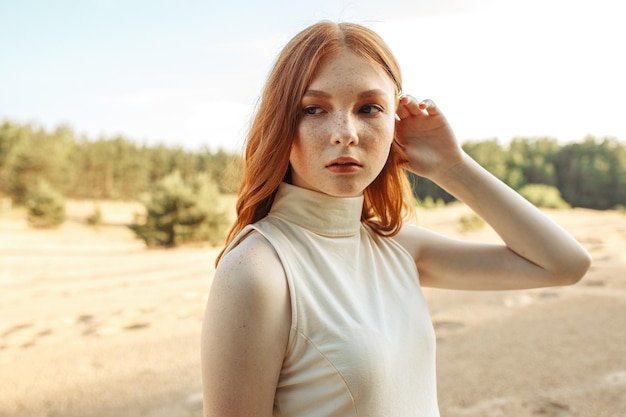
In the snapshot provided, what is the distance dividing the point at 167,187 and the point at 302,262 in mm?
12144

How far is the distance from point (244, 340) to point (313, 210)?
0.35 metres

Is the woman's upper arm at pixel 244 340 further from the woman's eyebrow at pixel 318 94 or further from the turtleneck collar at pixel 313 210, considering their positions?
the woman's eyebrow at pixel 318 94

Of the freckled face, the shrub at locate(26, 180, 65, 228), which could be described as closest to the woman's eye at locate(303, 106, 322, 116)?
the freckled face

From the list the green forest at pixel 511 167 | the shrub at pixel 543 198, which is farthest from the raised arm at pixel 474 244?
the green forest at pixel 511 167

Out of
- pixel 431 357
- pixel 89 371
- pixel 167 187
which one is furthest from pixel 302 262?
pixel 167 187

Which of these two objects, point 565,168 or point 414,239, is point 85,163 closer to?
point 565,168

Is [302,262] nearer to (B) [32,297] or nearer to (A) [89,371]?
(A) [89,371]

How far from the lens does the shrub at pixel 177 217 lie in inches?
504

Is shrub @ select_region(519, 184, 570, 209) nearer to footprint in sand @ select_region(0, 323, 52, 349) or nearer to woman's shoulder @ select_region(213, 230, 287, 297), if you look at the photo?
footprint in sand @ select_region(0, 323, 52, 349)

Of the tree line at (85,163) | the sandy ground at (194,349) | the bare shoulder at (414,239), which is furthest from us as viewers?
the tree line at (85,163)

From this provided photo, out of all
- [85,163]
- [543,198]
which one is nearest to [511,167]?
[543,198]

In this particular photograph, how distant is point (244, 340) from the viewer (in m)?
0.96

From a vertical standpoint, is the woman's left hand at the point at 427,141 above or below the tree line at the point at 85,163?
above

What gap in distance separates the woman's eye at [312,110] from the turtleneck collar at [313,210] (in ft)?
0.54
